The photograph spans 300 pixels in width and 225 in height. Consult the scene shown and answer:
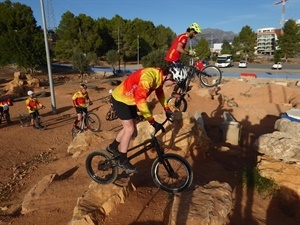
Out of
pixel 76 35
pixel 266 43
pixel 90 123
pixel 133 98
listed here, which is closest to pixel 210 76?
pixel 133 98

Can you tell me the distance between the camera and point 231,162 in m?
9.20

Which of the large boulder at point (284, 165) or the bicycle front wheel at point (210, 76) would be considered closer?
the large boulder at point (284, 165)

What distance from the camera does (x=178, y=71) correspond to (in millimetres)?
7719

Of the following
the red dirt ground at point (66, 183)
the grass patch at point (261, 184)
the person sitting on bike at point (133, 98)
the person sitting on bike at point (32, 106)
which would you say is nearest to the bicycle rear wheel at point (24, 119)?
the red dirt ground at point (66, 183)

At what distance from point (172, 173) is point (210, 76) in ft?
15.0

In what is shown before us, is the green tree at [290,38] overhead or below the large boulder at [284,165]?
overhead

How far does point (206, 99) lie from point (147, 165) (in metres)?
13.9

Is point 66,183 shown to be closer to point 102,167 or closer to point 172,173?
point 102,167

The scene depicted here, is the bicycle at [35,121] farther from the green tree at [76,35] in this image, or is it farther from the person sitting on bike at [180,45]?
the green tree at [76,35]

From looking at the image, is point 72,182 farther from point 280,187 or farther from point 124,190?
point 280,187

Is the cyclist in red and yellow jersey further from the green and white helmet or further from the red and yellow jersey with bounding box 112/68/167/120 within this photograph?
the red and yellow jersey with bounding box 112/68/167/120

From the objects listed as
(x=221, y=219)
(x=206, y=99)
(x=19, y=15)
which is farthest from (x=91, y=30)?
(x=221, y=219)

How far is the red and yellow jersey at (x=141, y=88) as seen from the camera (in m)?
4.44

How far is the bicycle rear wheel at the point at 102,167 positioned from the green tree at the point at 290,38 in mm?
69803
